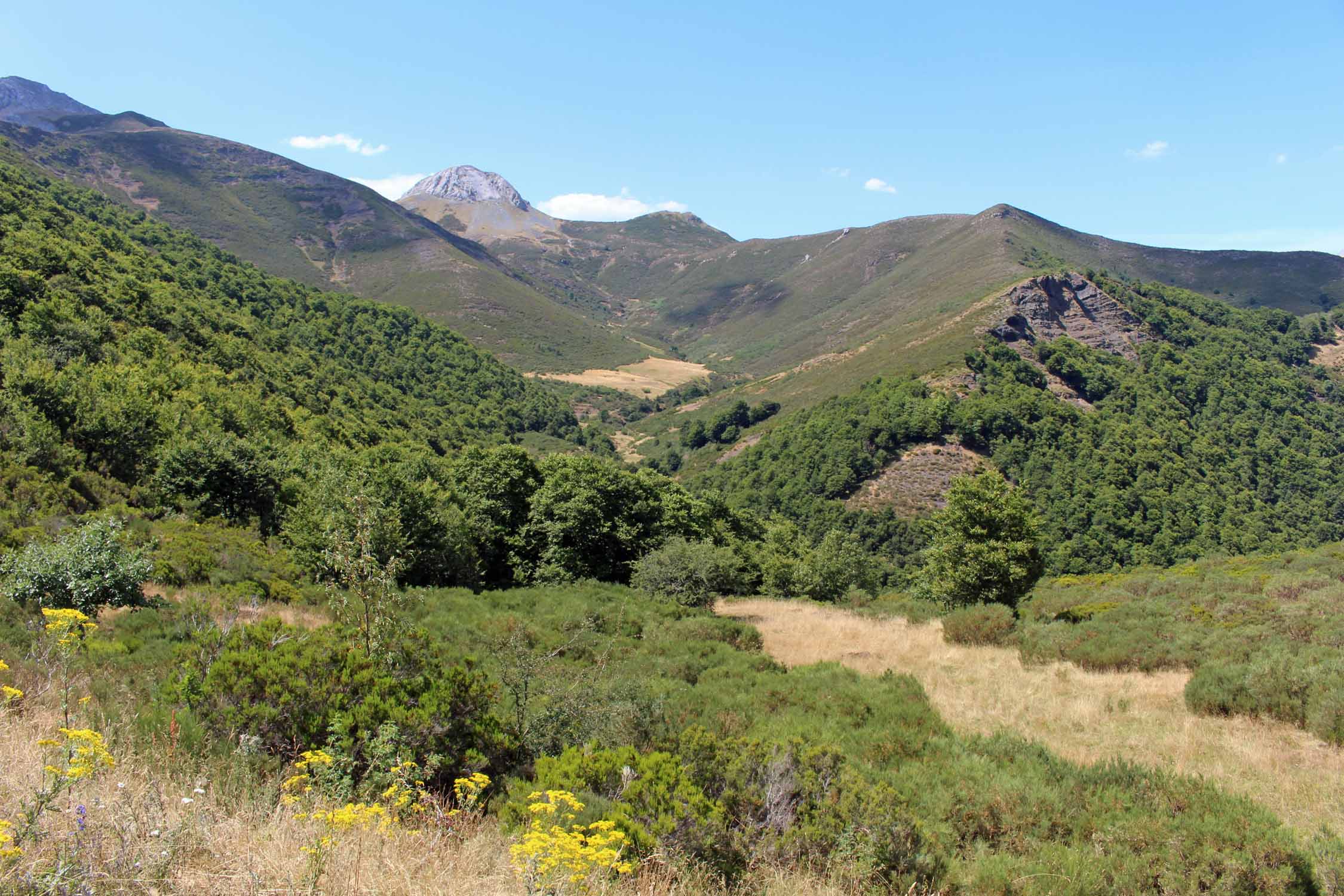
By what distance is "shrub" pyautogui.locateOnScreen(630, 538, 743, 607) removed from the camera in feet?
80.0

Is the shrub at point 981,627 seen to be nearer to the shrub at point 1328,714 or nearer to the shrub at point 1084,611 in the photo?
the shrub at point 1084,611

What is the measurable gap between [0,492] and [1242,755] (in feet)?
81.9

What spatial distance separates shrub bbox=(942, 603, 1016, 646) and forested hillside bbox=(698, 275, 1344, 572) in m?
55.8

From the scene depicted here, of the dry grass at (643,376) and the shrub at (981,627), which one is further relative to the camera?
the dry grass at (643,376)

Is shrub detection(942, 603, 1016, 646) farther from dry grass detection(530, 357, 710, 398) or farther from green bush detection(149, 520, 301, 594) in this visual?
dry grass detection(530, 357, 710, 398)

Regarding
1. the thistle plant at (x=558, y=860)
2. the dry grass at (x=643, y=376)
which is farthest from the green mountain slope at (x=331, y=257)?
the thistle plant at (x=558, y=860)

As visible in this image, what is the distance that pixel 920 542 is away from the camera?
232 ft

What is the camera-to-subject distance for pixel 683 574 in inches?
977

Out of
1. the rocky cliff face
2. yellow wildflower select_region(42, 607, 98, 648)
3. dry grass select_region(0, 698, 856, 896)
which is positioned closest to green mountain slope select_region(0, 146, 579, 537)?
yellow wildflower select_region(42, 607, 98, 648)

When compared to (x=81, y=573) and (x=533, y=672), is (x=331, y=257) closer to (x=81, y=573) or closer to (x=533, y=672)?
(x=81, y=573)

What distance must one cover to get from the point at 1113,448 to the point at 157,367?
89.4m

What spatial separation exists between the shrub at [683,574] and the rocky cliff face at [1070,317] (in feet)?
287

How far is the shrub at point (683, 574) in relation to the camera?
24.4m

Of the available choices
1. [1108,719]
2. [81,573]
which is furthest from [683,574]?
[81,573]
